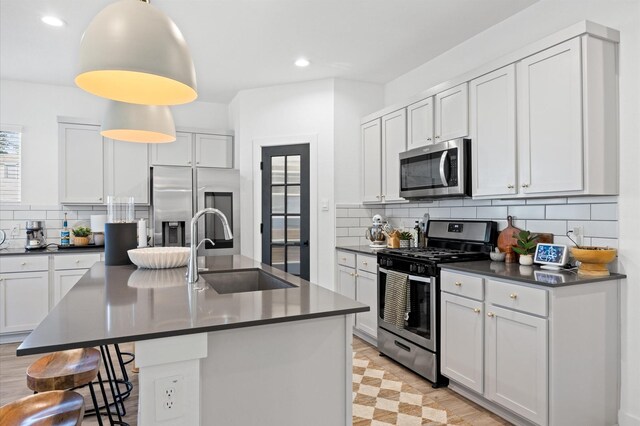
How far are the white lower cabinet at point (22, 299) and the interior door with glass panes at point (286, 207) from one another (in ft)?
7.65

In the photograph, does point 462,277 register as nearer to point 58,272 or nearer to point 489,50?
point 489,50

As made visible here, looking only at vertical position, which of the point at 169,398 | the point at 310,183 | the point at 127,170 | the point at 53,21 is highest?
the point at 53,21

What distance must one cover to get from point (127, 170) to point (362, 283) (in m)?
3.05

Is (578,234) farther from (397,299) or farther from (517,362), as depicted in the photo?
(397,299)

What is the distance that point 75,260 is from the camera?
165 inches

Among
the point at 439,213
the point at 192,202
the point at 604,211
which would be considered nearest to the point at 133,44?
the point at 604,211

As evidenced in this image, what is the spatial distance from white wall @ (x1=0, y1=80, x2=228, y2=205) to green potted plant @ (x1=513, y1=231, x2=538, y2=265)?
4.57 meters

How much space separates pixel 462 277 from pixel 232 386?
1.80 m

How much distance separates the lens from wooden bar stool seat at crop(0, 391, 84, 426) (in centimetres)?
130

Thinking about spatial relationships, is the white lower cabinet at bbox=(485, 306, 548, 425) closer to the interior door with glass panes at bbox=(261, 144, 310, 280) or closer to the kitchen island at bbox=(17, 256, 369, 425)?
the kitchen island at bbox=(17, 256, 369, 425)

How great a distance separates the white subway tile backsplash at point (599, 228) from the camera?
2.35m

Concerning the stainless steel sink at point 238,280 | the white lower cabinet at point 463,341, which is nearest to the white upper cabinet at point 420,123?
the white lower cabinet at point 463,341

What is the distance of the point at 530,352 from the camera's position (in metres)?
2.20

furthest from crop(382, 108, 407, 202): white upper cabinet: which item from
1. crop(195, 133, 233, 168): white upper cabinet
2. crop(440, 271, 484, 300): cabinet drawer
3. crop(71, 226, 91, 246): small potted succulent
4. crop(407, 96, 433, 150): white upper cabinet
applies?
crop(71, 226, 91, 246): small potted succulent
